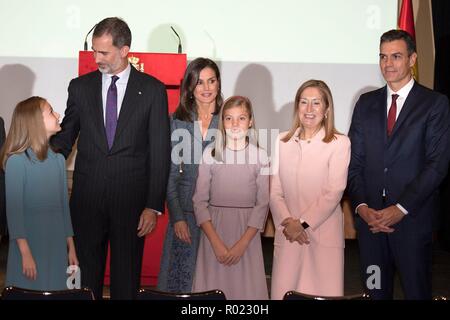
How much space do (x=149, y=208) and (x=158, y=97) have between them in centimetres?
54

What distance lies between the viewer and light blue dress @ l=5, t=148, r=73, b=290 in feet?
11.1

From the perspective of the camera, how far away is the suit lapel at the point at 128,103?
354 centimetres

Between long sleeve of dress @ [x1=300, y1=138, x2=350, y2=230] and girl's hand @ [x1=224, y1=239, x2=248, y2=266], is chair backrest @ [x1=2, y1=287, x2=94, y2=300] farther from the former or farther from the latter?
long sleeve of dress @ [x1=300, y1=138, x2=350, y2=230]

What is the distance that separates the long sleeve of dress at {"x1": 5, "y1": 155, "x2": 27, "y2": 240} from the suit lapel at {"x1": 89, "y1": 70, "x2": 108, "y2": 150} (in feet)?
1.26

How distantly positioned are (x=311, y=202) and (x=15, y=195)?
1.43 m

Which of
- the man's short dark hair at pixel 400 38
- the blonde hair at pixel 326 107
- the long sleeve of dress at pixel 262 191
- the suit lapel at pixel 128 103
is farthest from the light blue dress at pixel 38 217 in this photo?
the man's short dark hair at pixel 400 38

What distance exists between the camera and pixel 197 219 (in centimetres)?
376

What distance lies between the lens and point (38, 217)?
3455mm

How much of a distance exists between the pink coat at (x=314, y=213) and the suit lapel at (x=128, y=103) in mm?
808

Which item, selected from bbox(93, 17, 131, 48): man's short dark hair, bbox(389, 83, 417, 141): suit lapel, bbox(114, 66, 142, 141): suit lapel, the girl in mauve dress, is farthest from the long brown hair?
bbox(389, 83, 417, 141): suit lapel

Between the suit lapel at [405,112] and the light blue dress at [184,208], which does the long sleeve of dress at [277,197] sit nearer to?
the light blue dress at [184,208]

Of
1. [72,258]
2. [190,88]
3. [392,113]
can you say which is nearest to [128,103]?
[190,88]

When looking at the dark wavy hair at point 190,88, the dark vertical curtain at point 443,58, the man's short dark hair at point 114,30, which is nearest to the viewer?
the man's short dark hair at point 114,30

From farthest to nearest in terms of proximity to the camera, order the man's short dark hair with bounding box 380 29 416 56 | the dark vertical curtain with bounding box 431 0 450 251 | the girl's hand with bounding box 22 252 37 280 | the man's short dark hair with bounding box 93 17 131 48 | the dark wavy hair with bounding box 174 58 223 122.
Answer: the dark vertical curtain with bounding box 431 0 450 251 < the dark wavy hair with bounding box 174 58 223 122 < the man's short dark hair with bounding box 380 29 416 56 < the man's short dark hair with bounding box 93 17 131 48 < the girl's hand with bounding box 22 252 37 280
